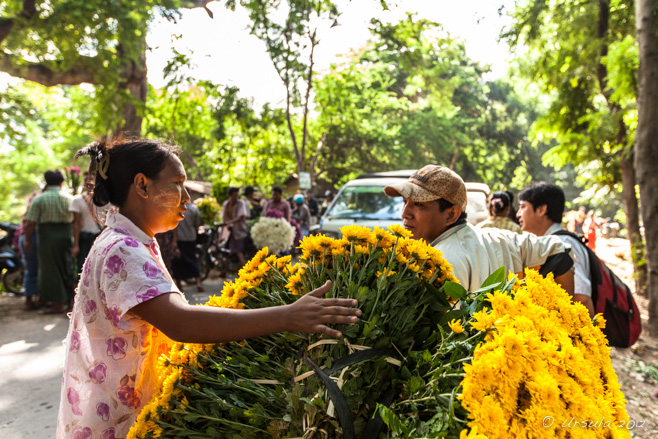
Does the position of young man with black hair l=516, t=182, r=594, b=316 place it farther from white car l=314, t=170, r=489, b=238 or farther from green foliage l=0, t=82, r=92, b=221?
green foliage l=0, t=82, r=92, b=221

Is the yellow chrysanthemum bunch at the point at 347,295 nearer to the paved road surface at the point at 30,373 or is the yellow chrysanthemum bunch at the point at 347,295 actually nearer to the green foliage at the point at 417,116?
the paved road surface at the point at 30,373

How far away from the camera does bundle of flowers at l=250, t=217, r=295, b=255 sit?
8.24m

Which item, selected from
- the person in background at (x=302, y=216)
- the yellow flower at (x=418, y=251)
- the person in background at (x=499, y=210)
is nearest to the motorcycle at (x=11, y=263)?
the person in background at (x=302, y=216)

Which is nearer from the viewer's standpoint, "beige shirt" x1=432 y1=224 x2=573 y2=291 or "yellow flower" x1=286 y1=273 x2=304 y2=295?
"yellow flower" x1=286 y1=273 x2=304 y2=295

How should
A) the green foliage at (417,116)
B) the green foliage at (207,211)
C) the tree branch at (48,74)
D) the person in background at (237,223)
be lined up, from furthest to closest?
the green foliage at (417,116) → the green foliage at (207,211) → the person in background at (237,223) → the tree branch at (48,74)

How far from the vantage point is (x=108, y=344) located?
1.42 metres

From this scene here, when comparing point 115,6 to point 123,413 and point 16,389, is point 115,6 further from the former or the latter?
point 123,413

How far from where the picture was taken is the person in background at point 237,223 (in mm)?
8867

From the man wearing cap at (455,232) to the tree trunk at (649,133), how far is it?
4.51 metres

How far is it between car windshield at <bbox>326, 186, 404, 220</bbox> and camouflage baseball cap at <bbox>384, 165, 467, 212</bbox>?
5.77m

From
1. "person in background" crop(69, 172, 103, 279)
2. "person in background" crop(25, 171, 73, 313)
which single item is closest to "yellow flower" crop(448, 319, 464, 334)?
"person in background" crop(69, 172, 103, 279)

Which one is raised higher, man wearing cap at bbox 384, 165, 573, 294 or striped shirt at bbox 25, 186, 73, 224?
man wearing cap at bbox 384, 165, 573, 294

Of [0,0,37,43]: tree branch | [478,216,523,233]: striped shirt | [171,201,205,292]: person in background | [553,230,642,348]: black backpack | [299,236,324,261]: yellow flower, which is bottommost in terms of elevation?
[171,201,205,292]: person in background

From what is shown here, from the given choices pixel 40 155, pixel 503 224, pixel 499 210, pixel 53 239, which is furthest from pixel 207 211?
pixel 40 155
